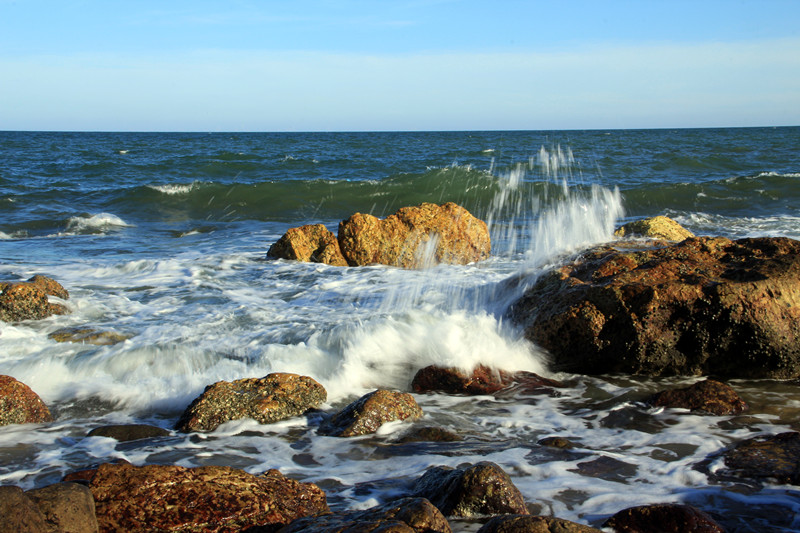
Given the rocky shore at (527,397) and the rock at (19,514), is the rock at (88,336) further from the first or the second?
the rock at (19,514)

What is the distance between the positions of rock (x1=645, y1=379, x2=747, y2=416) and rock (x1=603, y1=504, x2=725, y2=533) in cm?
151

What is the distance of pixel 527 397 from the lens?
436cm

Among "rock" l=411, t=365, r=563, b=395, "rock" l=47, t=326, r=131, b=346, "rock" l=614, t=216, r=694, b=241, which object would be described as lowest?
"rock" l=411, t=365, r=563, b=395

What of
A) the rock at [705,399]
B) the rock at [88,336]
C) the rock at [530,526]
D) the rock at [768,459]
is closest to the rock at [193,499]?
the rock at [530,526]

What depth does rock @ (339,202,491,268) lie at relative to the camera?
27.4 ft

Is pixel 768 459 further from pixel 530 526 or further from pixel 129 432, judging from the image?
pixel 129 432

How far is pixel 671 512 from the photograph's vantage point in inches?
97.9

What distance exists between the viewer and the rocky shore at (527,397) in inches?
97.1

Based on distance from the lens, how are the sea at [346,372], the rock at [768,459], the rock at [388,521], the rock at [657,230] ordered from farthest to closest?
1. the rock at [657,230]
2. the sea at [346,372]
3. the rock at [768,459]
4. the rock at [388,521]

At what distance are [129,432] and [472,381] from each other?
218 centimetres

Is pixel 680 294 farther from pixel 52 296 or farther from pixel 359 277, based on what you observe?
pixel 52 296

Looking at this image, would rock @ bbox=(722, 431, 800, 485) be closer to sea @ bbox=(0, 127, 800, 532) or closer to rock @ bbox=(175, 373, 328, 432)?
sea @ bbox=(0, 127, 800, 532)

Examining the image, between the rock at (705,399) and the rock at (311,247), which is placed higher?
the rock at (311,247)

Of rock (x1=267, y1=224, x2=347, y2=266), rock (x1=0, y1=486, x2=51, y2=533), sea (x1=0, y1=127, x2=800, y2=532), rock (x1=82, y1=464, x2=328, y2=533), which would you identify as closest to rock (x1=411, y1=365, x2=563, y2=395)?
sea (x1=0, y1=127, x2=800, y2=532)
